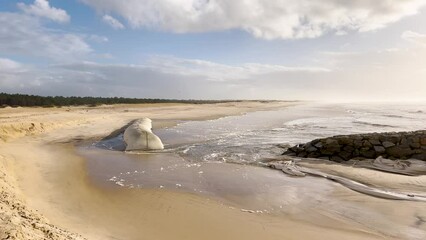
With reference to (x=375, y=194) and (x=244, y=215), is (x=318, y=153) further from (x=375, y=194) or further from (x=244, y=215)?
(x=244, y=215)

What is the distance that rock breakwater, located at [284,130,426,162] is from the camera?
1277 centimetres

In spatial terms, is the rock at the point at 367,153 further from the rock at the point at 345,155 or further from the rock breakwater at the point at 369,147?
the rock at the point at 345,155

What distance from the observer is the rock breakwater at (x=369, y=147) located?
1277 centimetres

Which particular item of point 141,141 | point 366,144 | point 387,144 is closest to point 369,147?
point 366,144

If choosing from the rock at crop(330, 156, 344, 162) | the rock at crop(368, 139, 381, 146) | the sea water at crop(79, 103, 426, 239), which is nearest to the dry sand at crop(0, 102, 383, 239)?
the sea water at crop(79, 103, 426, 239)

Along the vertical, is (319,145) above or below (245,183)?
above

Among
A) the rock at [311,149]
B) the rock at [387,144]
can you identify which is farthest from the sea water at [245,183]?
the rock at [387,144]

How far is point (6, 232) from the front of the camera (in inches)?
165

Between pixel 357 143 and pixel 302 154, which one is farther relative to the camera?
pixel 302 154

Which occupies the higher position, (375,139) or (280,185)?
(375,139)

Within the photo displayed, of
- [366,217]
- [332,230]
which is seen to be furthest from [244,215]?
[366,217]

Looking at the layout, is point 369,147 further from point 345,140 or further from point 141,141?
point 141,141

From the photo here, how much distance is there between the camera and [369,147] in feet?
43.9

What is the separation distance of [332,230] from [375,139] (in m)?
8.40
